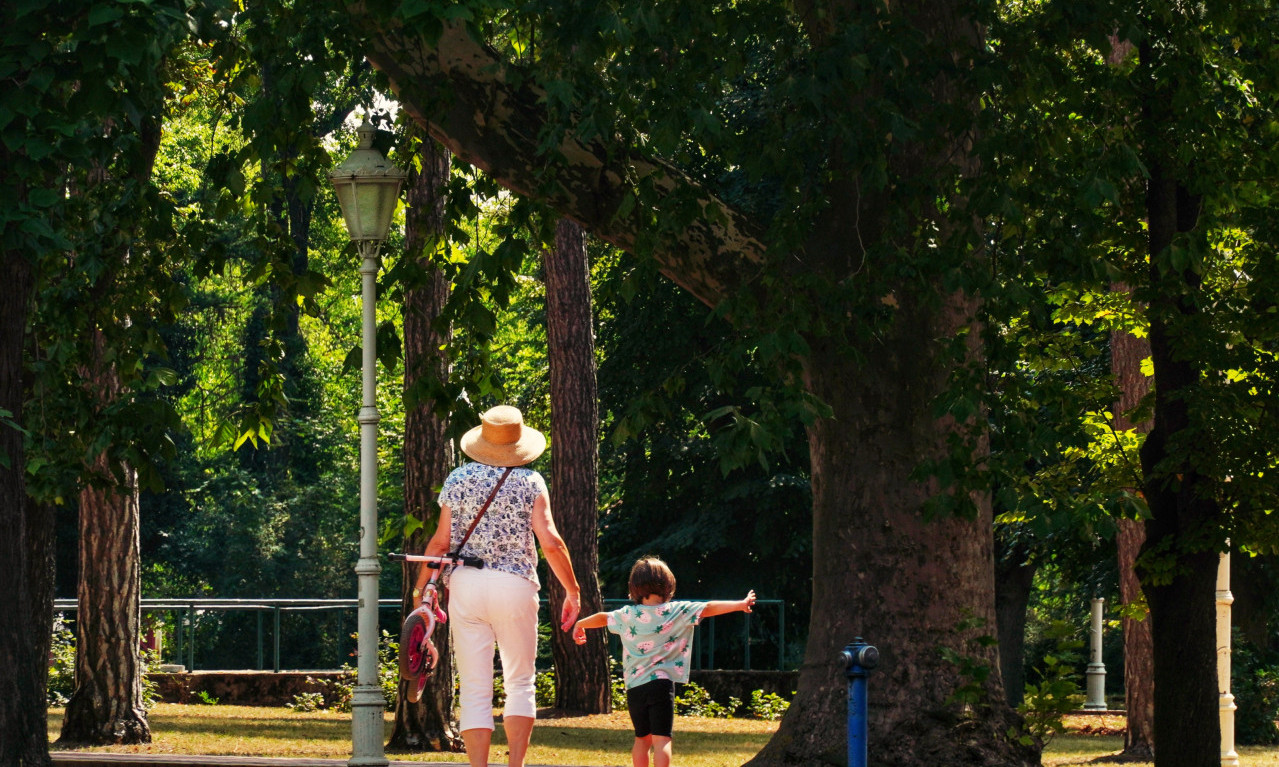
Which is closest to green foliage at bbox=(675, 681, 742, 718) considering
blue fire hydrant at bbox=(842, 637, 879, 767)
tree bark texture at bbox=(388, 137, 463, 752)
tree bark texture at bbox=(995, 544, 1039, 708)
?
tree bark texture at bbox=(388, 137, 463, 752)

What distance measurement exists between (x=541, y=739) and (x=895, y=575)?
6.60 m

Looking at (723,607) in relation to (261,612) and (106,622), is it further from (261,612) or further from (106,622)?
(261,612)

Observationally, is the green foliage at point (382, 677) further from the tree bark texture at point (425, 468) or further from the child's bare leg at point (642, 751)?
the child's bare leg at point (642, 751)

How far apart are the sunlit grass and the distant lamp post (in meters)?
1.73

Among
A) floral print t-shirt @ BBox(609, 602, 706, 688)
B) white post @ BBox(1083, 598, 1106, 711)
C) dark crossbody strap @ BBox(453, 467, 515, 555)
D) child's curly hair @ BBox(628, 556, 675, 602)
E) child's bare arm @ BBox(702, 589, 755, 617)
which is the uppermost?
dark crossbody strap @ BBox(453, 467, 515, 555)

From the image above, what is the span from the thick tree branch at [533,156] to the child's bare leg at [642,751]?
8.36 feet

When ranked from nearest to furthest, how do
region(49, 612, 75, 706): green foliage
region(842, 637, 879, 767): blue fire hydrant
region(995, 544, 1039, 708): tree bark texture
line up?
region(842, 637, 879, 767): blue fire hydrant
region(49, 612, 75, 706): green foliage
region(995, 544, 1039, 708): tree bark texture

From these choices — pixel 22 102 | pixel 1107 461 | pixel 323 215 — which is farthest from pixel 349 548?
pixel 22 102

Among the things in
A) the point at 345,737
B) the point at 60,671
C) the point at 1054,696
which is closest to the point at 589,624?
the point at 1054,696

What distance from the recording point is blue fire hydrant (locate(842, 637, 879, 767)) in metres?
7.43

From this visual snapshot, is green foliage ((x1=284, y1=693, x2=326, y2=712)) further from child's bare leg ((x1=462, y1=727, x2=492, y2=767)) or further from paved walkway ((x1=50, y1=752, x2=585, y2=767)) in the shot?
child's bare leg ((x1=462, y1=727, x2=492, y2=767))

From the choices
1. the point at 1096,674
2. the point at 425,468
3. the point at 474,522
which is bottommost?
the point at 1096,674

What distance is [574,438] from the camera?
2031 cm

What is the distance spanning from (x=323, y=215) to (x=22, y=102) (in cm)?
3815
